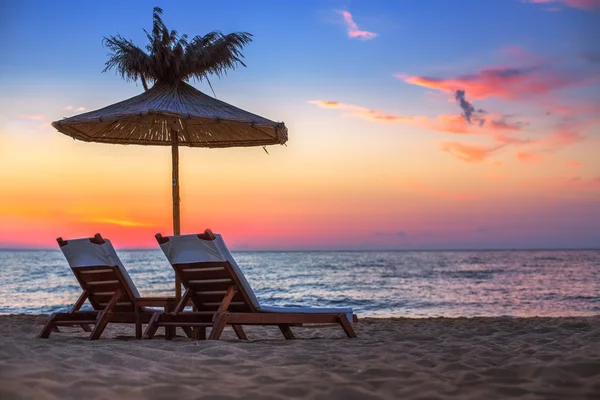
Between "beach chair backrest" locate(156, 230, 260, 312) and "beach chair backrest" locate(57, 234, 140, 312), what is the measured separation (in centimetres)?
57

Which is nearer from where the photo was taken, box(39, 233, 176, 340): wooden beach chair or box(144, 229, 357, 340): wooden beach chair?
box(144, 229, 357, 340): wooden beach chair

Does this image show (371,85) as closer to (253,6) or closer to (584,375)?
(253,6)

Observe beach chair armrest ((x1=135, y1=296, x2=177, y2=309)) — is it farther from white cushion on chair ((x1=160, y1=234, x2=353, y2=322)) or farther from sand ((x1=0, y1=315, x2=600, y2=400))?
sand ((x1=0, y1=315, x2=600, y2=400))

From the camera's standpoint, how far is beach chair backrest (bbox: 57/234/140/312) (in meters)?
6.32

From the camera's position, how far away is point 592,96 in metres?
16.4

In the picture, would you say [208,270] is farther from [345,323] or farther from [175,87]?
[175,87]

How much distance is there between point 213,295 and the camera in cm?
604

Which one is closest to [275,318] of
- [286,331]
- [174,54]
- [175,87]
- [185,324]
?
[286,331]

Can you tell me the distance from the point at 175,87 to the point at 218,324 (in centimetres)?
253

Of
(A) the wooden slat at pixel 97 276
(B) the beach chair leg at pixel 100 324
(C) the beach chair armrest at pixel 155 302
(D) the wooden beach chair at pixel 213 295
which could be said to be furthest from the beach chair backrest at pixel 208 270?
(B) the beach chair leg at pixel 100 324

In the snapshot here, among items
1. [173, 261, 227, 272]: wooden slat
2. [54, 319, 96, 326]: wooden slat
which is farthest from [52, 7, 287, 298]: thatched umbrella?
[54, 319, 96, 326]: wooden slat

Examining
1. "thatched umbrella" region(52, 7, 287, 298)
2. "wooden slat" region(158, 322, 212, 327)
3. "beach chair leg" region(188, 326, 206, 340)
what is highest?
"thatched umbrella" region(52, 7, 287, 298)

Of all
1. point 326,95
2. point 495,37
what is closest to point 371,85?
point 326,95

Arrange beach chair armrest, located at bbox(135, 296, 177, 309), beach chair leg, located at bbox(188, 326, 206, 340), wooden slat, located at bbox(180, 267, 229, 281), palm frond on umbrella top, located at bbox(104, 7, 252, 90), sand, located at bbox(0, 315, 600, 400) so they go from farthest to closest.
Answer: palm frond on umbrella top, located at bbox(104, 7, 252, 90) → beach chair armrest, located at bbox(135, 296, 177, 309) → beach chair leg, located at bbox(188, 326, 206, 340) → wooden slat, located at bbox(180, 267, 229, 281) → sand, located at bbox(0, 315, 600, 400)
